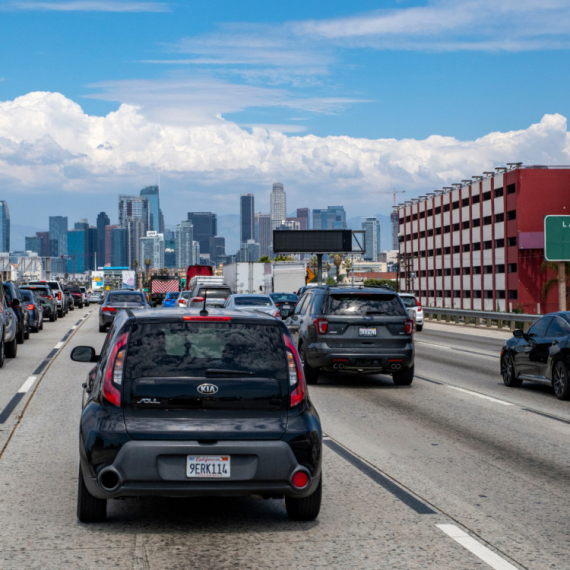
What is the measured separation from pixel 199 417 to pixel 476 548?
2026mm

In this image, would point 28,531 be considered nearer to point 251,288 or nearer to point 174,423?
point 174,423

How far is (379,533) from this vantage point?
20.8 feet

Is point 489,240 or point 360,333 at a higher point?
point 489,240

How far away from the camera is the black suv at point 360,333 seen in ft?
51.7

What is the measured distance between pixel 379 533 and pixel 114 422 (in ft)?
6.50

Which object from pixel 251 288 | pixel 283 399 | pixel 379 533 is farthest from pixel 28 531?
pixel 251 288

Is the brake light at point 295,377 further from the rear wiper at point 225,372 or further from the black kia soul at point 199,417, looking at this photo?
the rear wiper at point 225,372

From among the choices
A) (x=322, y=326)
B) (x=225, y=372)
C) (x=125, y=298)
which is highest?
(x=125, y=298)

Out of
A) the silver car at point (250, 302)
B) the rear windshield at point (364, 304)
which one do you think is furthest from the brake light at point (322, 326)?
the silver car at point (250, 302)

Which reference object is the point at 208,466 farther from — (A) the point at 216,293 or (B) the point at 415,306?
(B) the point at 415,306

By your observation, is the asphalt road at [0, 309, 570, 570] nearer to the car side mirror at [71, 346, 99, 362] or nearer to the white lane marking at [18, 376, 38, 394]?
the car side mirror at [71, 346, 99, 362]

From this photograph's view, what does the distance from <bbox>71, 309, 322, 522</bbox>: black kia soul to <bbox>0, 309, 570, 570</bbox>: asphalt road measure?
345mm

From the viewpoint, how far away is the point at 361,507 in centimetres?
710

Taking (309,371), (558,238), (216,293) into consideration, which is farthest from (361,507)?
(558,238)
